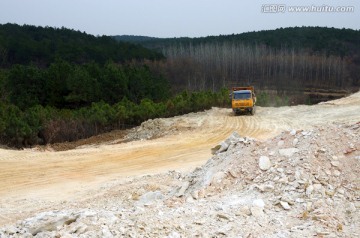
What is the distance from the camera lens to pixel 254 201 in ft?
24.1

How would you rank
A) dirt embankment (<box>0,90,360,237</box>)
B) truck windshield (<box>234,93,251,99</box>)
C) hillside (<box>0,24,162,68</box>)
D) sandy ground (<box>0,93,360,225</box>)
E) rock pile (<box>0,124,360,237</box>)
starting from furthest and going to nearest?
hillside (<box>0,24,162,68</box>)
truck windshield (<box>234,93,251,99</box>)
sandy ground (<box>0,93,360,225</box>)
dirt embankment (<box>0,90,360,237</box>)
rock pile (<box>0,124,360,237</box>)

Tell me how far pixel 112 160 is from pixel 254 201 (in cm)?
1025

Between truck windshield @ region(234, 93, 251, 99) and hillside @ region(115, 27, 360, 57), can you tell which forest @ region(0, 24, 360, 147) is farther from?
truck windshield @ region(234, 93, 251, 99)

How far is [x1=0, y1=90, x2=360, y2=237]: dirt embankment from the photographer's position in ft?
21.6

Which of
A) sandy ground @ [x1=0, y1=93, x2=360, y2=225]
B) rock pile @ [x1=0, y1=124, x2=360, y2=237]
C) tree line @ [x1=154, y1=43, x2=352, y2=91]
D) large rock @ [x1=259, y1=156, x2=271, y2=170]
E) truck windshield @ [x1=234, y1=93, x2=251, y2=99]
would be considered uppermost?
large rock @ [x1=259, y1=156, x2=271, y2=170]

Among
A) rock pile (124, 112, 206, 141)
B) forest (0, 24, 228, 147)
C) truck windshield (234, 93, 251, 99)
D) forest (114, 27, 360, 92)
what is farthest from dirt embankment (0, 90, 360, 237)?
forest (114, 27, 360, 92)

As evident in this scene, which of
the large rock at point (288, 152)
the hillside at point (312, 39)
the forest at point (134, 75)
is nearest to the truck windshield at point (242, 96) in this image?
the forest at point (134, 75)

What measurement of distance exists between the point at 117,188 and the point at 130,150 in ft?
23.2

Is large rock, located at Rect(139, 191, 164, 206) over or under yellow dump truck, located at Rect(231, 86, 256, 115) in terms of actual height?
over

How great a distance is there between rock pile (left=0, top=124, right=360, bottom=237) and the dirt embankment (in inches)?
0.8

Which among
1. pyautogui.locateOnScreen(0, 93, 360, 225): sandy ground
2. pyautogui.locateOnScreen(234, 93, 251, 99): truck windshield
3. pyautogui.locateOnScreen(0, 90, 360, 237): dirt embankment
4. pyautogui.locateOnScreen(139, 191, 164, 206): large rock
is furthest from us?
pyautogui.locateOnScreen(234, 93, 251, 99): truck windshield

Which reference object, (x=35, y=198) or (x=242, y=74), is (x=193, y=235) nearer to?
(x=35, y=198)

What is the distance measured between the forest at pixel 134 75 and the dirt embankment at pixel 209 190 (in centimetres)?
862

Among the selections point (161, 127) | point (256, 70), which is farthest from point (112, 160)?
point (256, 70)
